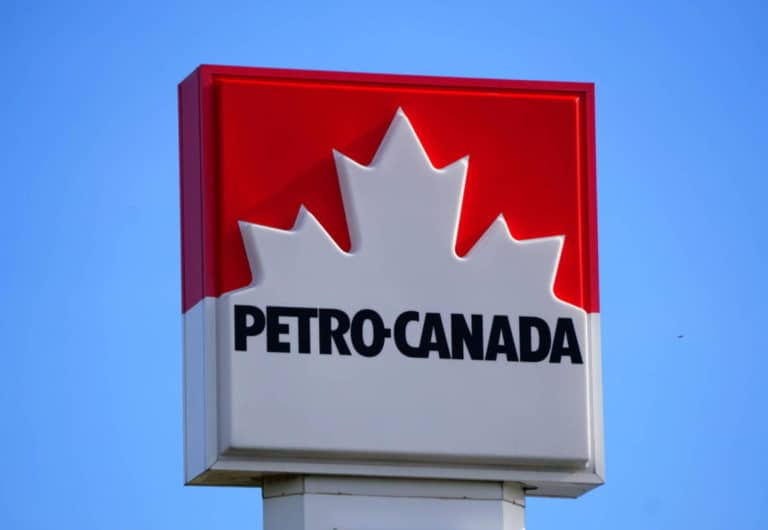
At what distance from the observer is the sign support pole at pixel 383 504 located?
24953 millimetres

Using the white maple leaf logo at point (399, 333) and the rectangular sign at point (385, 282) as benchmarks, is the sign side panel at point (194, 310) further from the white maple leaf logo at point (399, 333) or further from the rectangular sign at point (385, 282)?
the white maple leaf logo at point (399, 333)

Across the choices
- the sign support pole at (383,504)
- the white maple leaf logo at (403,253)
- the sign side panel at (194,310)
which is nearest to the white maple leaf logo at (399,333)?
the white maple leaf logo at (403,253)

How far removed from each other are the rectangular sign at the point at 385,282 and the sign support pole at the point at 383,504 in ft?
0.63

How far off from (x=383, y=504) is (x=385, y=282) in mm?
2113

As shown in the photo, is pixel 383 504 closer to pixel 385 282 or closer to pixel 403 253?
pixel 385 282

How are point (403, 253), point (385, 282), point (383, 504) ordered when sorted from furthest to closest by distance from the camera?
point (403, 253), point (385, 282), point (383, 504)

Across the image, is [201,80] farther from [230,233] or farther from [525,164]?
[525,164]

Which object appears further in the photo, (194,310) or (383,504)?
(194,310)

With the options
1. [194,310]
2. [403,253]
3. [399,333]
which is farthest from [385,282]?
[194,310]

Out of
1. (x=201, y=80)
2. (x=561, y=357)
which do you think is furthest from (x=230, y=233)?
(x=561, y=357)

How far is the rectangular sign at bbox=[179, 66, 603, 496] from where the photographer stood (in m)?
24.9

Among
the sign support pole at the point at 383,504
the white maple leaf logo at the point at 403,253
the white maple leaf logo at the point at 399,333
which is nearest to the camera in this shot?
the white maple leaf logo at the point at 399,333

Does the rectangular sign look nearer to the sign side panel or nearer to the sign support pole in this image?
the sign side panel

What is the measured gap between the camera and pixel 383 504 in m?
25.1
